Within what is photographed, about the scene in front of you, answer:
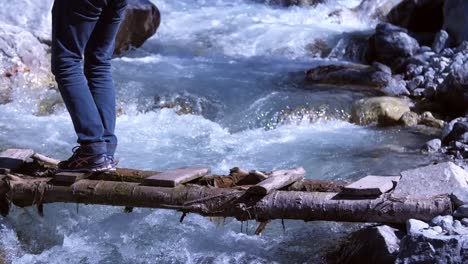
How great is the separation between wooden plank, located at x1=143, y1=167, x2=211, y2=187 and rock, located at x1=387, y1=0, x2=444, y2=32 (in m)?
8.67

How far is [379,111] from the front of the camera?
7.89 metres

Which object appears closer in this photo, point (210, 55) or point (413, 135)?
point (413, 135)

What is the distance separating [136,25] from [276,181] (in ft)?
23.4

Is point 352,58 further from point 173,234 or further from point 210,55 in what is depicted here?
point 173,234

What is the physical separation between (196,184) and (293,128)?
153 inches

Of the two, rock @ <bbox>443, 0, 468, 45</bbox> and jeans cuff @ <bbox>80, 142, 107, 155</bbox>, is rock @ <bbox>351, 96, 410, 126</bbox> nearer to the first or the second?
rock @ <bbox>443, 0, 468, 45</bbox>

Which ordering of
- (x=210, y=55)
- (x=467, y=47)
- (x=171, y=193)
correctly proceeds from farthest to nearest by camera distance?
(x=210, y=55) < (x=467, y=47) < (x=171, y=193)

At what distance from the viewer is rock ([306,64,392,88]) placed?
9219 millimetres

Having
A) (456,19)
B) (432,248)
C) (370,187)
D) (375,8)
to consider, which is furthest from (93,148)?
(375,8)

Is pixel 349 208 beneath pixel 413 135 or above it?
above

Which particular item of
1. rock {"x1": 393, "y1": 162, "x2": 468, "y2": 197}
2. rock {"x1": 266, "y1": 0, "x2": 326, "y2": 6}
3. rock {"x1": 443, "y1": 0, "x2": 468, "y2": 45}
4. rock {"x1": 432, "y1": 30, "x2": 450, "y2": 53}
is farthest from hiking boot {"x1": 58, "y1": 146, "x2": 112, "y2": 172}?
rock {"x1": 266, "y1": 0, "x2": 326, "y2": 6}

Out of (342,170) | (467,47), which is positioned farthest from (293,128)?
(467,47)

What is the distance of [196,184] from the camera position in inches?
149

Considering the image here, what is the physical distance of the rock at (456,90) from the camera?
7.96 meters
